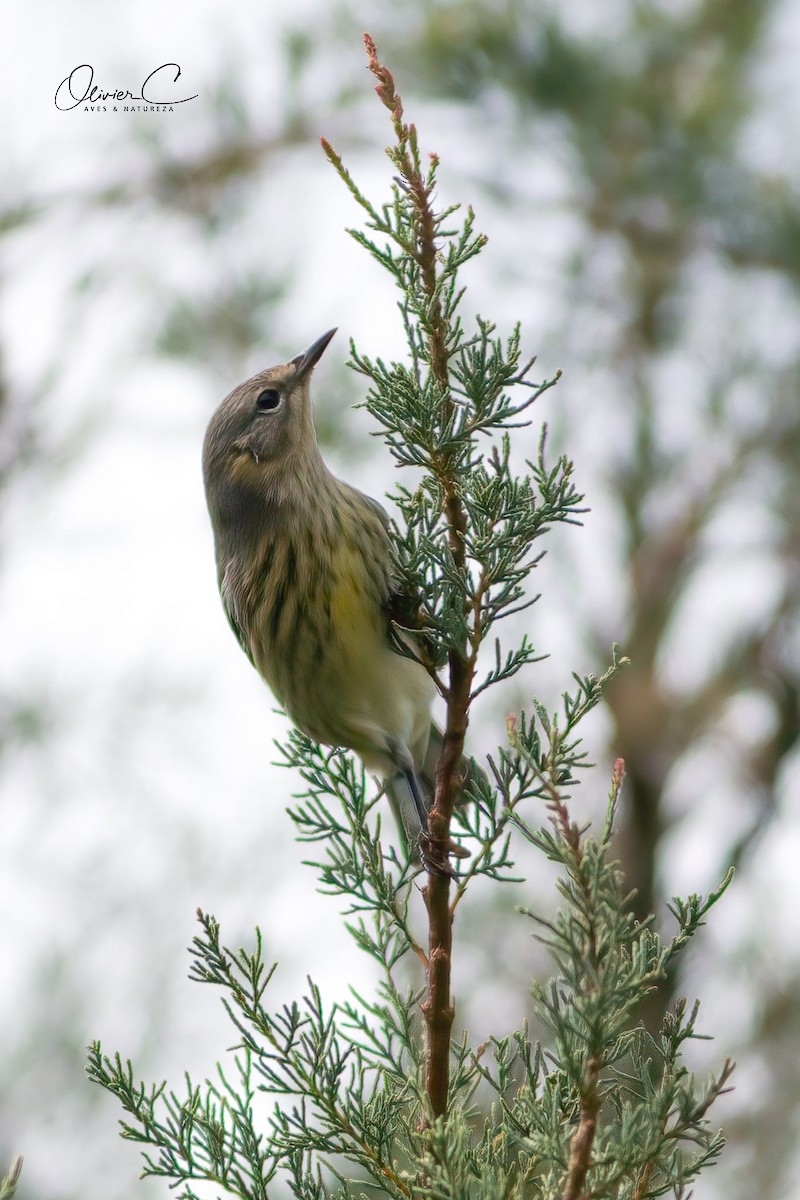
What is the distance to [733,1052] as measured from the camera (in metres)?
5.53

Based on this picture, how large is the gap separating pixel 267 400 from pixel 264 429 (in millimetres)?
100

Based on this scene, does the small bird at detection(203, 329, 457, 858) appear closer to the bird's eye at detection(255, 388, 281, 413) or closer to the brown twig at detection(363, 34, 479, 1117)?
the bird's eye at detection(255, 388, 281, 413)

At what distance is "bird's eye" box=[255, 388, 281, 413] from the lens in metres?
3.99

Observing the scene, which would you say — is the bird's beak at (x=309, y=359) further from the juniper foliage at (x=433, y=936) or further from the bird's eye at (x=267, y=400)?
the juniper foliage at (x=433, y=936)

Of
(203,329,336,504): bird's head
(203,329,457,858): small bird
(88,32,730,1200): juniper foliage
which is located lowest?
(88,32,730,1200): juniper foliage

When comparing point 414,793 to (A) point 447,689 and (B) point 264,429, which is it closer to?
(B) point 264,429

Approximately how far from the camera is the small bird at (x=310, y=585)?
3479 millimetres

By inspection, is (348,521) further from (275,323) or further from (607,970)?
(275,323)

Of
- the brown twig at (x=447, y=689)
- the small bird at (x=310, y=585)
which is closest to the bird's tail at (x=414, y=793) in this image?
the small bird at (x=310, y=585)

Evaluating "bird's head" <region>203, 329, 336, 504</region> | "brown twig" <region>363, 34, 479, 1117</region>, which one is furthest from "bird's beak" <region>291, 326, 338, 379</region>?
"brown twig" <region>363, 34, 479, 1117</region>

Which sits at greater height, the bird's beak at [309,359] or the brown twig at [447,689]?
the bird's beak at [309,359]

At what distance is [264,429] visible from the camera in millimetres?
3971

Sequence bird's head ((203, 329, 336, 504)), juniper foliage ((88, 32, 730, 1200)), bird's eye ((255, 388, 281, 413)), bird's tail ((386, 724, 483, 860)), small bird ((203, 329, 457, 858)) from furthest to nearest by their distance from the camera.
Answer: bird's eye ((255, 388, 281, 413))
bird's head ((203, 329, 336, 504))
bird's tail ((386, 724, 483, 860))
small bird ((203, 329, 457, 858))
juniper foliage ((88, 32, 730, 1200))

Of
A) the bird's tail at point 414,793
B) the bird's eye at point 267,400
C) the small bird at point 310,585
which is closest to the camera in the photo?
the small bird at point 310,585
